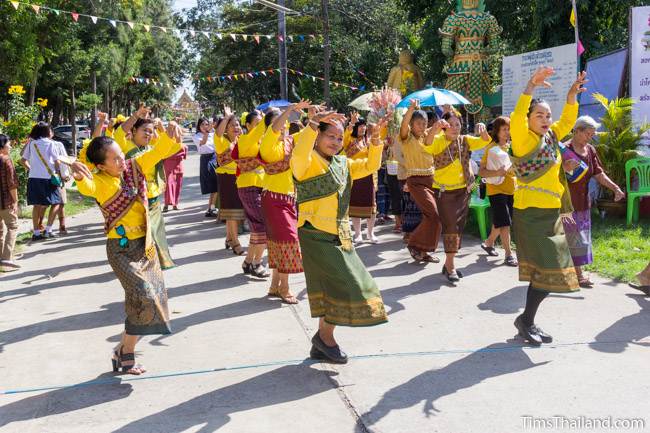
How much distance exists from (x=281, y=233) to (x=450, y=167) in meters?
2.12

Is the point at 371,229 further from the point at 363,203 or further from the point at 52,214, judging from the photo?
the point at 52,214

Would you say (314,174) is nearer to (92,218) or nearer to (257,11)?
(92,218)

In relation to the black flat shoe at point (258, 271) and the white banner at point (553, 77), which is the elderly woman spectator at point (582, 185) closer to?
the black flat shoe at point (258, 271)

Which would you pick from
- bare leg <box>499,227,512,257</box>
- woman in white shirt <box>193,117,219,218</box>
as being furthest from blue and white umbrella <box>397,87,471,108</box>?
woman in white shirt <box>193,117,219,218</box>

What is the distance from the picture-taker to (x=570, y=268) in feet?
16.1

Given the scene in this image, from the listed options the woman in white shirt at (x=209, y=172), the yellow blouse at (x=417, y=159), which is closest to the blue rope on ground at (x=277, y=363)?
the yellow blouse at (x=417, y=159)

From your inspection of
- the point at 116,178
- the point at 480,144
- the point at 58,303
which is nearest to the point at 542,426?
the point at 116,178

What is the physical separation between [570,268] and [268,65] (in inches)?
1103

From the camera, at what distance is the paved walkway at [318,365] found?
384 cm

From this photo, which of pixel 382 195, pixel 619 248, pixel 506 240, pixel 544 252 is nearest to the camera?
pixel 544 252

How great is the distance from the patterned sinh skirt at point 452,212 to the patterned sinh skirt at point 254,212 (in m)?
1.94

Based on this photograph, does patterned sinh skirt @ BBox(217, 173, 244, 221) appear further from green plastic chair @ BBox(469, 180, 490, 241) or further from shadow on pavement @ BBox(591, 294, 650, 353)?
shadow on pavement @ BBox(591, 294, 650, 353)

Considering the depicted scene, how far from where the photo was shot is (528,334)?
16.2 ft

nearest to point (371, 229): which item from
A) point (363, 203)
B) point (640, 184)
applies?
point (363, 203)
